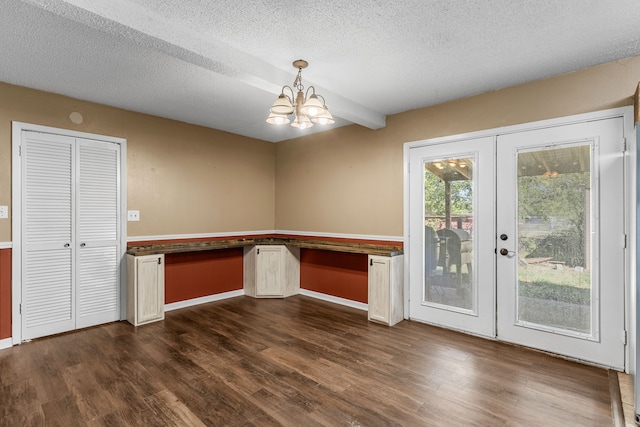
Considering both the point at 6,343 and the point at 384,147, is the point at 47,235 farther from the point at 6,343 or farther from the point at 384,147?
the point at 384,147

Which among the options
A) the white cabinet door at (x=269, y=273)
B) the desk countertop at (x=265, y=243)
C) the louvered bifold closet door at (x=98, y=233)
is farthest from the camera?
the white cabinet door at (x=269, y=273)

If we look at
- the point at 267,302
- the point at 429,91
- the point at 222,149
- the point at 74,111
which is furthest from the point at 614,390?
the point at 74,111

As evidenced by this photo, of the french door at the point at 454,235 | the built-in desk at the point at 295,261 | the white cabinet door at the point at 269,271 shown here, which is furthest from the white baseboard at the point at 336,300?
the french door at the point at 454,235

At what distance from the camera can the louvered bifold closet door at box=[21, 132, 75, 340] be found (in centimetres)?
336

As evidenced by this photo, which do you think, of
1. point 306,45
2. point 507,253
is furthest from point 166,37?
point 507,253

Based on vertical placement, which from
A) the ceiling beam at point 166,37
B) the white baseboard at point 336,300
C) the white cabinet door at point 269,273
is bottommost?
the white baseboard at point 336,300

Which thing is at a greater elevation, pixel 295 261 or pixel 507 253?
pixel 507 253

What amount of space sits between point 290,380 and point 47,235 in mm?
3000

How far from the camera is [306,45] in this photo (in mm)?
2525

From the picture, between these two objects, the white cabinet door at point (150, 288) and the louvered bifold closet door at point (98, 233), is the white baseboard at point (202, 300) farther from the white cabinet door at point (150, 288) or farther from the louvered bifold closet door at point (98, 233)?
the louvered bifold closet door at point (98, 233)

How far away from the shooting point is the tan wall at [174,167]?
336 centimetres

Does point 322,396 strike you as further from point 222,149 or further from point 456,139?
point 222,149

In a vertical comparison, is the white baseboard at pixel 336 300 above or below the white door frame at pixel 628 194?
below

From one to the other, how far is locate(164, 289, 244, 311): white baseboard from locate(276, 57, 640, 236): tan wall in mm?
1348
